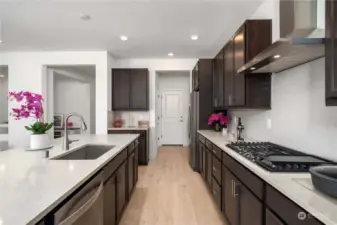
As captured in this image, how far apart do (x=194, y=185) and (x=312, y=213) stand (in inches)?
128

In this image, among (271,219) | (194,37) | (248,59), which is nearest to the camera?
(271,219)

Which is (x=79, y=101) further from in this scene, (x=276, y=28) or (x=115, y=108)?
(x=276, y=28)

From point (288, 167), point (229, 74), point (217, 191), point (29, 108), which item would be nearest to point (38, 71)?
point (29, 108)

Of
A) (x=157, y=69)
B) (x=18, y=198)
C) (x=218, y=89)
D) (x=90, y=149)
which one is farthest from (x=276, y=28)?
(x=157, y=69)

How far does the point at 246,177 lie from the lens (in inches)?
70.4

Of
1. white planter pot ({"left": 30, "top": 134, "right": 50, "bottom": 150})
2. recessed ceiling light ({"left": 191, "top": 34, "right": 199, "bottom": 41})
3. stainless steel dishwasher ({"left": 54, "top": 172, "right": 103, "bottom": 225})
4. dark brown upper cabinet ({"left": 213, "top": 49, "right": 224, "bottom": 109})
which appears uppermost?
recessed ceiling light ({"left": 191, "top": 34, "right": 199, "bottom": 41})

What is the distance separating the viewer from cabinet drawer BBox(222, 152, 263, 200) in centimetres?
154

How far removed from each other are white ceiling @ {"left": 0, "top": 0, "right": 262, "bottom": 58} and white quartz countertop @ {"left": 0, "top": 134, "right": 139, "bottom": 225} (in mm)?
2121

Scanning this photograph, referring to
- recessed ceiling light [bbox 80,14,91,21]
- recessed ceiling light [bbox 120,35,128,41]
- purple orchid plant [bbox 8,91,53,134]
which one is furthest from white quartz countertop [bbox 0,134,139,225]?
recessed ceiling light [bbox 120,35,128,41]

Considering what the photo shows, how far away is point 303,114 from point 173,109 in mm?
6606

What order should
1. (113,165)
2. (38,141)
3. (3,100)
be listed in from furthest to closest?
(3,100), (38,141), (113,165)

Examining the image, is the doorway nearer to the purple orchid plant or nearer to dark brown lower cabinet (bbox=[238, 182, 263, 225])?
the purple orchid plant

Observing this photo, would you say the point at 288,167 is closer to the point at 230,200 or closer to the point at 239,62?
the point at 230,200

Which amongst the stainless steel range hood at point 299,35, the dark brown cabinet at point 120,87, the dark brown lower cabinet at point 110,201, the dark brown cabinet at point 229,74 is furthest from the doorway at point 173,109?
the stainless steel range hood at point 299,35
